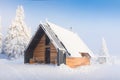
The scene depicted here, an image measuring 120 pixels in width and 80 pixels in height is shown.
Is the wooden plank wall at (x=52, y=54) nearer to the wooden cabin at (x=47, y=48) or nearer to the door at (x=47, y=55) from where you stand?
the wooden cabin at (x=47, y=48)

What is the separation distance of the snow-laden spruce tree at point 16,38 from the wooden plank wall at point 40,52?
1808 cm

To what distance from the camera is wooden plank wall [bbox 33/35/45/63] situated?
27203 mm

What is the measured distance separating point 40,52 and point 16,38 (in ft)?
62.5

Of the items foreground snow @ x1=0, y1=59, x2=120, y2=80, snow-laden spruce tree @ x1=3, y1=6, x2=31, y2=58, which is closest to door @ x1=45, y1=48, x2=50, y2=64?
foreground snow @ x1=0, y1=59, x2=120, y2=80

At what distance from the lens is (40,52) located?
2747 centimetres

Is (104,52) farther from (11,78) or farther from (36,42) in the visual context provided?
(11,78)

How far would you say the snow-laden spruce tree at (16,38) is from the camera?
45125 mm

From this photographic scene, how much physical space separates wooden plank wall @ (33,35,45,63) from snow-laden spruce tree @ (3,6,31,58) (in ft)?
59.3

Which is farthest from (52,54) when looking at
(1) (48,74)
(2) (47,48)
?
(1) (48,74)

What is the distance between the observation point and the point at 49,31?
2533 centimetres

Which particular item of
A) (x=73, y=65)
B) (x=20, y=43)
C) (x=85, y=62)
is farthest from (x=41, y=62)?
(x=20, y=43)

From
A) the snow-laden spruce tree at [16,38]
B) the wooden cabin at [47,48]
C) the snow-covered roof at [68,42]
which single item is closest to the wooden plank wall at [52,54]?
the wooden cabin at [47,48]

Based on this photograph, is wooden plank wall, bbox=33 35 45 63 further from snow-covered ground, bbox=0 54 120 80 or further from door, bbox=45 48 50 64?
snow-covered ground, bbox=0 54 120 80

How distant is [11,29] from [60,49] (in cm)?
2577
